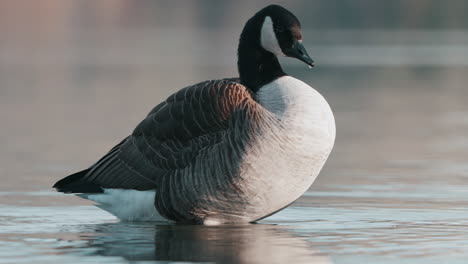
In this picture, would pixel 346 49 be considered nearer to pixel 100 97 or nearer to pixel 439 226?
pixel 100 97

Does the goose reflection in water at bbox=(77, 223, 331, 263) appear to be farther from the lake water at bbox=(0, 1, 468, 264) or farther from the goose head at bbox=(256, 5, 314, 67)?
the goose head at bbox=(256, 5, 314, 67)

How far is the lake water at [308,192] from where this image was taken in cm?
888

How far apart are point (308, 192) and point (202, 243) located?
123 inches

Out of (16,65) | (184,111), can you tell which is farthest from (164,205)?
(16,65)

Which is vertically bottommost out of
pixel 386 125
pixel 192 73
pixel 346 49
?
pixel 386 125

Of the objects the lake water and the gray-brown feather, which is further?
the gray-brown feather

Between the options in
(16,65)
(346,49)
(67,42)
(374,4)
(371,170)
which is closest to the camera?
(371,170)

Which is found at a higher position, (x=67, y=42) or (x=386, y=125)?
(x=67, y=42)

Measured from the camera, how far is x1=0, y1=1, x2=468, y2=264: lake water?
29.1 feet

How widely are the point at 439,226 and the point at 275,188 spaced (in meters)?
1.45

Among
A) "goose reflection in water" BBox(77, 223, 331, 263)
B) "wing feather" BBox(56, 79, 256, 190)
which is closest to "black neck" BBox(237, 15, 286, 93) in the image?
"wing feather" BBox(56, 79, 256, 190)

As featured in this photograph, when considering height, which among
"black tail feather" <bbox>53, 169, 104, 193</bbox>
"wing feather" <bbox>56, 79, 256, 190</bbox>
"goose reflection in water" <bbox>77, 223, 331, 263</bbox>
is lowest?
"goose reflection in water" <bbox>77, 223, 331, 263</bbox>

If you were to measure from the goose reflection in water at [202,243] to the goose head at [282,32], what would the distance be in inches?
59.3

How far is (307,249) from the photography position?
8812 mm
